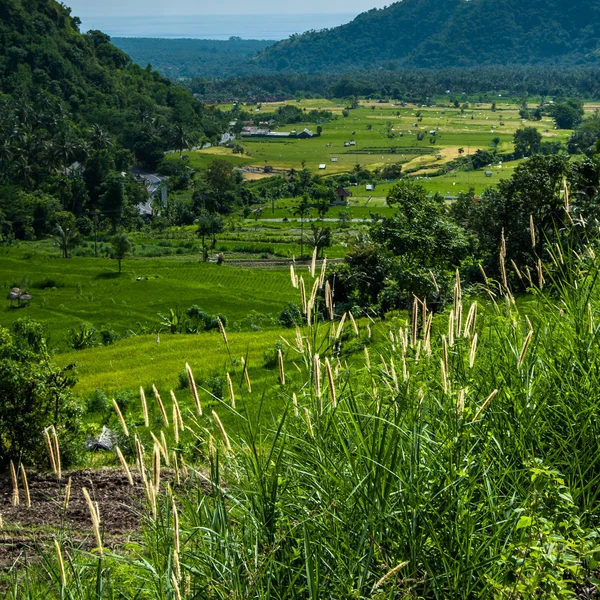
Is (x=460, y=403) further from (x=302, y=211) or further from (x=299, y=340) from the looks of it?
(x=302, y=211)

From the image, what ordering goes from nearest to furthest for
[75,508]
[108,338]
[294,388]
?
[75,508] → [294,388] → [108,338]

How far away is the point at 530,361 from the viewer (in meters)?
5.04

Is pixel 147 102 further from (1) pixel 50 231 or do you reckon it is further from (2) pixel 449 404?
(2) pixel 449 404

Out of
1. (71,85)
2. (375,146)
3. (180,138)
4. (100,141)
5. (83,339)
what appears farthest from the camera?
(375,146)

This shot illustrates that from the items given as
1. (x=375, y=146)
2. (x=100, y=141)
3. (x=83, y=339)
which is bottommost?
(x=83, y=339)

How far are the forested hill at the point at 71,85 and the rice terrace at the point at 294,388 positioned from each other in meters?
16.6

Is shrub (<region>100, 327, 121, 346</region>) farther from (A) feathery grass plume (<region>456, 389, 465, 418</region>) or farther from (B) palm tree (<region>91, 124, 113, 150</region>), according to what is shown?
(B) palm tree (<region>91, 124, 113, 150</region>)

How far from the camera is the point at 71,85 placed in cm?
15212

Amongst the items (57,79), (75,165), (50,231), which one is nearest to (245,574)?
(50,231)

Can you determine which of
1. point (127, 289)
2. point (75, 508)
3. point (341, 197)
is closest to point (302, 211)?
point (127, 289)

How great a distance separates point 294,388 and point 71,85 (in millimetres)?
146842

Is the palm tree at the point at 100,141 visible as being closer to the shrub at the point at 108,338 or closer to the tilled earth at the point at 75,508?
the shrub at the point at 108,338

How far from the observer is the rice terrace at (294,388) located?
4152 millimetres

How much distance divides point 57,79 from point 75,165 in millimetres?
41480
